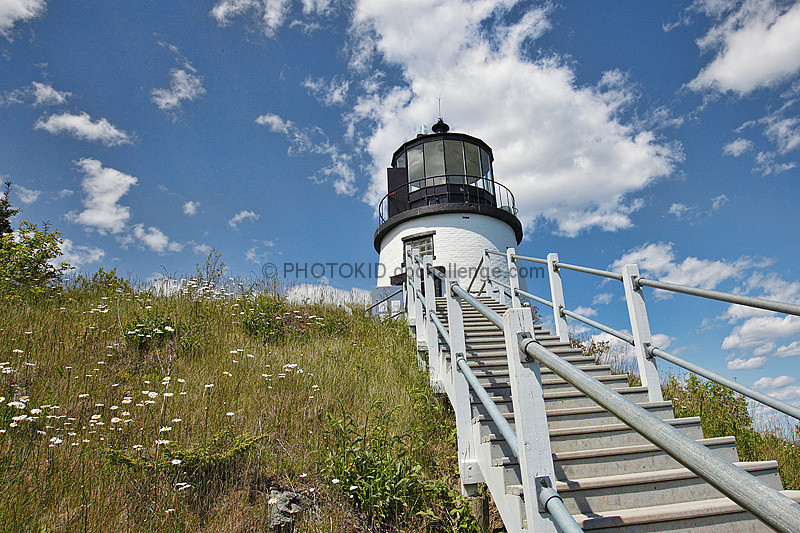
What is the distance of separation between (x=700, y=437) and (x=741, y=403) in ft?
9.41

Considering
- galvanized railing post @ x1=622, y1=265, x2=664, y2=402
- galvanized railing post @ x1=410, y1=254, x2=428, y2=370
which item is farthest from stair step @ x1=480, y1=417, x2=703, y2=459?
galvanized railing post @ x1=410, y1=254, x2=428, y2=370

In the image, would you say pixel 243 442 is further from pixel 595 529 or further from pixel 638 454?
pixel 638 454

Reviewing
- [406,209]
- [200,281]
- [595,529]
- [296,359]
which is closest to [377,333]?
[296,359]

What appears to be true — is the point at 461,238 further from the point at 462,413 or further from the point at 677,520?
the point at 677,520

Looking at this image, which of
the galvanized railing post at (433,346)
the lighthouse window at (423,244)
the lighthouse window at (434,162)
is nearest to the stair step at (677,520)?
the galvanized railing post at (433,346)

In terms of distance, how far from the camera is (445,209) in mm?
14562

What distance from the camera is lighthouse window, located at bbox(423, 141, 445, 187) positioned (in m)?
15.4

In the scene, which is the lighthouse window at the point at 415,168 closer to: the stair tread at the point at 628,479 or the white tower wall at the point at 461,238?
the white tower wall at the point at 461,238

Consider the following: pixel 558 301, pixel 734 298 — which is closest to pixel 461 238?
pixel 558 301

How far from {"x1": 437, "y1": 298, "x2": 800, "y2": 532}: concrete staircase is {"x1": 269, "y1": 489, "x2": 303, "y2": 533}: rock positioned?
1508 mm

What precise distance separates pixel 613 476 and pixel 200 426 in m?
3.73

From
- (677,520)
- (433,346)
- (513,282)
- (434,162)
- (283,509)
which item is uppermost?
(434,162)

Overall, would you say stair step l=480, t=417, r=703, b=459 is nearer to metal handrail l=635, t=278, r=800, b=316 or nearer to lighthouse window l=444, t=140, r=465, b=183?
metal handrail l=635, t=278, r=800, b=316

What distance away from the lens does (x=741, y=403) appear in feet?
19.0
